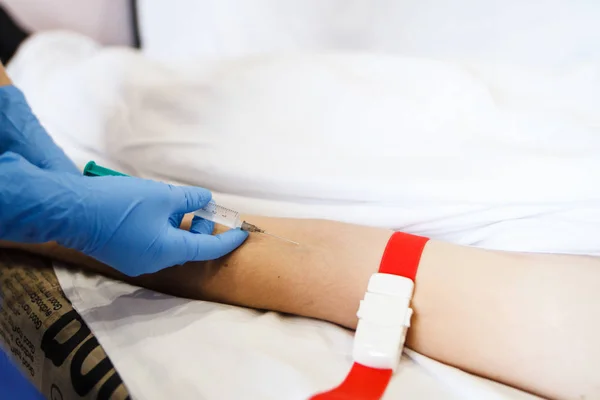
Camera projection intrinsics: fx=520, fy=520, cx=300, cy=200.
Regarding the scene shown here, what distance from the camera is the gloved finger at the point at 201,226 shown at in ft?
2.75

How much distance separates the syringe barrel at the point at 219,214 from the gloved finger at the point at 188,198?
1cm

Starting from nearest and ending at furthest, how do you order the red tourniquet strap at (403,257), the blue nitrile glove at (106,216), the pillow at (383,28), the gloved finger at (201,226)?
the blue nitrile glove at (106,216) → the red tourniquet strap at (403,257) → the gloved finger at (201,226) → the pillow at (383,28)

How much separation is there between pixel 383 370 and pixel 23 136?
0.71 metres

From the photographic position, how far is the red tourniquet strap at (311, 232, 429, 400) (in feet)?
2.12

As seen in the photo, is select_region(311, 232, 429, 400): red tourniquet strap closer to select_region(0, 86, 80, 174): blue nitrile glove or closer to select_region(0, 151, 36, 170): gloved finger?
select_region(0, 151, 36, 170): gloved finger

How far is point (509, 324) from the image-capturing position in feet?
2.21

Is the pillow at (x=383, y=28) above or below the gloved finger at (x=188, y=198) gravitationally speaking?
above

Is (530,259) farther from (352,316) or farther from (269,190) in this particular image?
(269,190)

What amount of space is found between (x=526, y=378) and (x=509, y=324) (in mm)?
69

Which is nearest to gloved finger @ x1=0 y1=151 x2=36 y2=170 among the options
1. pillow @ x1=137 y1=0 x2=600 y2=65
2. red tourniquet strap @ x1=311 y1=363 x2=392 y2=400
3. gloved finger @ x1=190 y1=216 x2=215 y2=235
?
gloved finger @ x1=190 y1=216 x2=215 y2=235

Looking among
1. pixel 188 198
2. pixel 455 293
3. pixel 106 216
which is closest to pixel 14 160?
pixel 106 216

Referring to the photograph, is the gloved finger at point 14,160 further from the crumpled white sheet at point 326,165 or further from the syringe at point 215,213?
the crumpled white sheet at point 326,165

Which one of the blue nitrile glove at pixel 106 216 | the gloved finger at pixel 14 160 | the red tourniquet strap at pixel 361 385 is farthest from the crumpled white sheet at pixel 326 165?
the gloved finger at pixel 14 160

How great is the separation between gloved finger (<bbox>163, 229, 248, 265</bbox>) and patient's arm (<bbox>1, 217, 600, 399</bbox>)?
0.11ft
